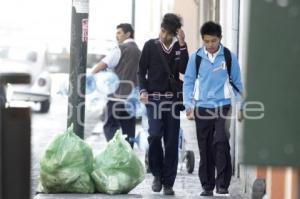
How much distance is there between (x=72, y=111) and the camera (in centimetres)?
928

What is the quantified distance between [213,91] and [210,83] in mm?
80

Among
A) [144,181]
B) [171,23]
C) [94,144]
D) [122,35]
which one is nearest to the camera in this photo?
[171,23]

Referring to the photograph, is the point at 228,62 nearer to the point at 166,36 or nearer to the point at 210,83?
the point at 210,83

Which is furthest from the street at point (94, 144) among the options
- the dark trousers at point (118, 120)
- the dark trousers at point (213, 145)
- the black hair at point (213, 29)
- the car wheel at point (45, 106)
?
the black hair at point (213, 29)

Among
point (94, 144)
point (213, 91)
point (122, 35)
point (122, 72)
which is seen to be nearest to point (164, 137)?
point (213, 91)

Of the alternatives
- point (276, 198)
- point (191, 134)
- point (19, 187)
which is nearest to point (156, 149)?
point (276, 198)

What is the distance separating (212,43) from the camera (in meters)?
8.54

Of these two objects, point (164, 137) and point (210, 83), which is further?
point (164, 137)

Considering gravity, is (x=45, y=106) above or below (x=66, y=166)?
above

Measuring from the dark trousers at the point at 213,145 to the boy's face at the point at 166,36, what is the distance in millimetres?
801

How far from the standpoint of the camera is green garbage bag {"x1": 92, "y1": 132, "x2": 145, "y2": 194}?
28.3 ft

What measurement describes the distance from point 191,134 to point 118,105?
5.38 m

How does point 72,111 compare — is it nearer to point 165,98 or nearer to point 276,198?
point 165,98

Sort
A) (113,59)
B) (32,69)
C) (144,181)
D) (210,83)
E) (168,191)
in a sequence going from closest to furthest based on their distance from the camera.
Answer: (210,83), (168,191), (144,181), (113,59), (32,69)
